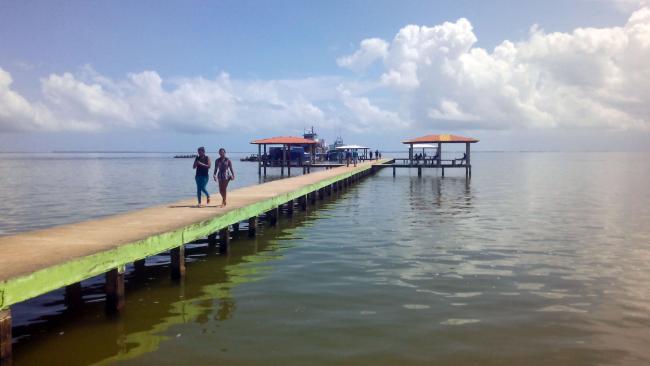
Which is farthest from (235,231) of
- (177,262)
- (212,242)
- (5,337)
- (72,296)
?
(5,337)

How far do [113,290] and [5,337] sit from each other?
2209 millimetres

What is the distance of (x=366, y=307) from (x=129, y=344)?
3.58 meters

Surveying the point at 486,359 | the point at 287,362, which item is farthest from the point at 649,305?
the point at 287,362

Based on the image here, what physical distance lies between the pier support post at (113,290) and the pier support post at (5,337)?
205 centimetres

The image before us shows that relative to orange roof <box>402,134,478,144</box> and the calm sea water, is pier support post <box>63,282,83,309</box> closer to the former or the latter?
the calm sea water

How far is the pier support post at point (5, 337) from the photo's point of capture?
5.74 m

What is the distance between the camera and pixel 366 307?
8375 millimetres

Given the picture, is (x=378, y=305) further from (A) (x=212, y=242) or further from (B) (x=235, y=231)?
(B) (x=235, y=231)

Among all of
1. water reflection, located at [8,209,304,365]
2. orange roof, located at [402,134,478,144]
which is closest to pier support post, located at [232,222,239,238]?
water reflection, located at [8,209,304,365]

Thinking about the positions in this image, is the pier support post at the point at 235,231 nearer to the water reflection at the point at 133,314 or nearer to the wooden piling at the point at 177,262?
the water reflection at the point at 133,314

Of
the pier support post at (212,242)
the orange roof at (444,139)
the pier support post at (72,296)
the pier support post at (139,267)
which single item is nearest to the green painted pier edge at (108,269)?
the pier support post at (72,296)

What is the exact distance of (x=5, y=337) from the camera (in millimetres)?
5855

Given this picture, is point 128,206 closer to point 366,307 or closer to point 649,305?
point 366,307

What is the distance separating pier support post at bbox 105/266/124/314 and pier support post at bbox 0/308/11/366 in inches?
80.7
